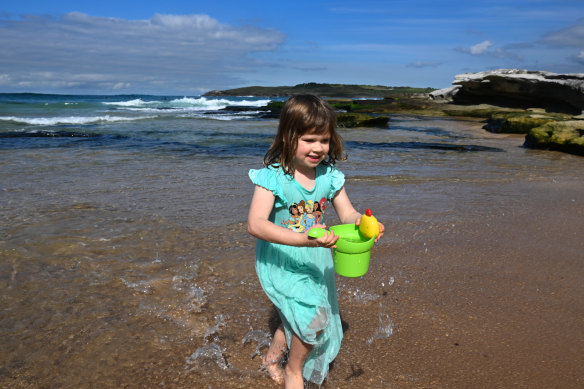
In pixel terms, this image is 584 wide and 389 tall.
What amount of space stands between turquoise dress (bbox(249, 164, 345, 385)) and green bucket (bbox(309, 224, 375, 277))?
0.24 metres

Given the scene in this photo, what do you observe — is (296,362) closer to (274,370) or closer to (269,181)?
(274,370)

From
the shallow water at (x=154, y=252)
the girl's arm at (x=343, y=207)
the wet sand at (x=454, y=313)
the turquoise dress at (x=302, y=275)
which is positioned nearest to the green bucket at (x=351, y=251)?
the turquoise dress at (x=302, y=275)

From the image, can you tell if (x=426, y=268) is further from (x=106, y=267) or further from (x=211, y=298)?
(x=106, y=267)

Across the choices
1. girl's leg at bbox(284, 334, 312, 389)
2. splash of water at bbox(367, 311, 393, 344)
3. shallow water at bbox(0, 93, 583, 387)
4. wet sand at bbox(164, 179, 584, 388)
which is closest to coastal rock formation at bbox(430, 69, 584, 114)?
shallow water at bbox(0, 93, 583, 387)

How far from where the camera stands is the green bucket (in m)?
1.96

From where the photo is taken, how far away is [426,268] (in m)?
3.55

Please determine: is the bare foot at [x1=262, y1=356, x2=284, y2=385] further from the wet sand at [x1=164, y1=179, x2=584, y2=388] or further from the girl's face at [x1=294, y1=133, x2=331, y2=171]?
the girl's face at [x1=294, y1=133, x2=331, y2=171]

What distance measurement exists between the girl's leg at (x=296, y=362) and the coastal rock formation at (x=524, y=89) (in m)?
20.4

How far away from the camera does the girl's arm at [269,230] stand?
6.17ft

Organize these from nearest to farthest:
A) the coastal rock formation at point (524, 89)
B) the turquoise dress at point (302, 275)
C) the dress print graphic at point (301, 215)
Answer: the turquoise dress at point (302, 275) < the dress print graphic at point (301, 215) < the coastal rock formation at point (524, 89)

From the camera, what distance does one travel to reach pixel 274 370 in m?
2.38

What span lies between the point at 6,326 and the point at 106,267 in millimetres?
896

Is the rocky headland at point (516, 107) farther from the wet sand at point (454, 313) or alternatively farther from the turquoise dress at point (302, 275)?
the turquoise dress at point (302, 275)

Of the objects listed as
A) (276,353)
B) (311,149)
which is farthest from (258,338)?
(311,149)
